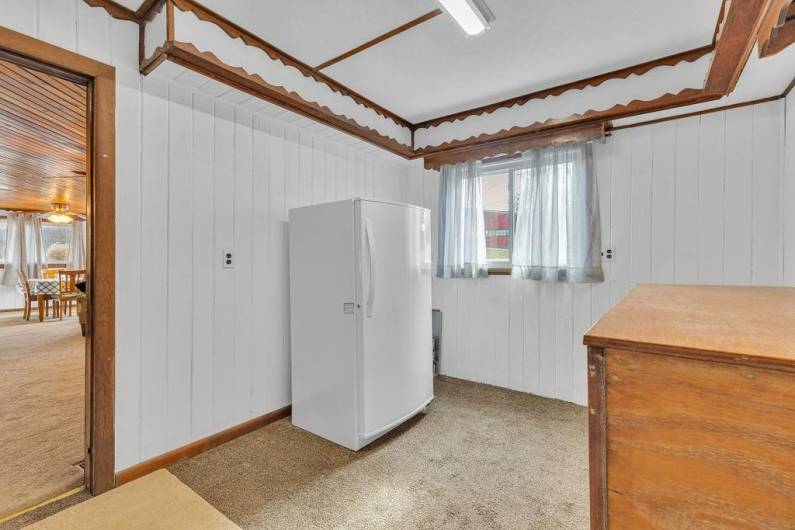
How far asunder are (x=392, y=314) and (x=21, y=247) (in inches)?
369

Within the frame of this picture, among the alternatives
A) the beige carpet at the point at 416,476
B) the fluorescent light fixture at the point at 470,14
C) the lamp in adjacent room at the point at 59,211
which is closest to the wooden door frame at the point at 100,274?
the beige carpet at the point at 416,476

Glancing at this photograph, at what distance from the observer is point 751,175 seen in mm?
2334

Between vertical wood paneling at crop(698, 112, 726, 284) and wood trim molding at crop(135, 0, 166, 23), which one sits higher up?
wood trim molding at crop(135, 0, 166, 23)

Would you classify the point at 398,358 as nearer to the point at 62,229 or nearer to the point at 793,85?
the point at 793,85

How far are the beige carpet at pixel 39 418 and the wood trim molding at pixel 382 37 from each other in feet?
9.00

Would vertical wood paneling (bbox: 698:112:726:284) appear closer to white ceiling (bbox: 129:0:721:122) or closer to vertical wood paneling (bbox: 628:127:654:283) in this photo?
vertical wood paneling (bbox: 628:127:654:283)

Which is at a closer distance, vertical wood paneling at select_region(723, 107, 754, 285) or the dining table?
vertical wood paneling at select_region(723, 107, 754, 285)

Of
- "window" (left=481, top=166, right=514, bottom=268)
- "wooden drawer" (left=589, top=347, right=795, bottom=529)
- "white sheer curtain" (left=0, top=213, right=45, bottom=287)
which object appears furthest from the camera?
"white sheer curtain" (left=0, top=213, right=45, bottom=287)

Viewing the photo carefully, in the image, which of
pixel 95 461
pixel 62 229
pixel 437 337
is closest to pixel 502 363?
pixel 437 337

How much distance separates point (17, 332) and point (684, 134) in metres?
8.22

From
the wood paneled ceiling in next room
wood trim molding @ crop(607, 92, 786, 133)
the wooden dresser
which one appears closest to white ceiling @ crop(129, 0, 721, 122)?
wood trim molding @ crop(607, 92, 786, 133)

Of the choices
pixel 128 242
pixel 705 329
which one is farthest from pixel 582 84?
pixel 128 242

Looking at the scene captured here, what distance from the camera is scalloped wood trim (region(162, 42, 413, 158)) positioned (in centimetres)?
175

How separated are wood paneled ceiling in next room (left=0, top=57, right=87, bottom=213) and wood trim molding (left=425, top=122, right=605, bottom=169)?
2.52m
